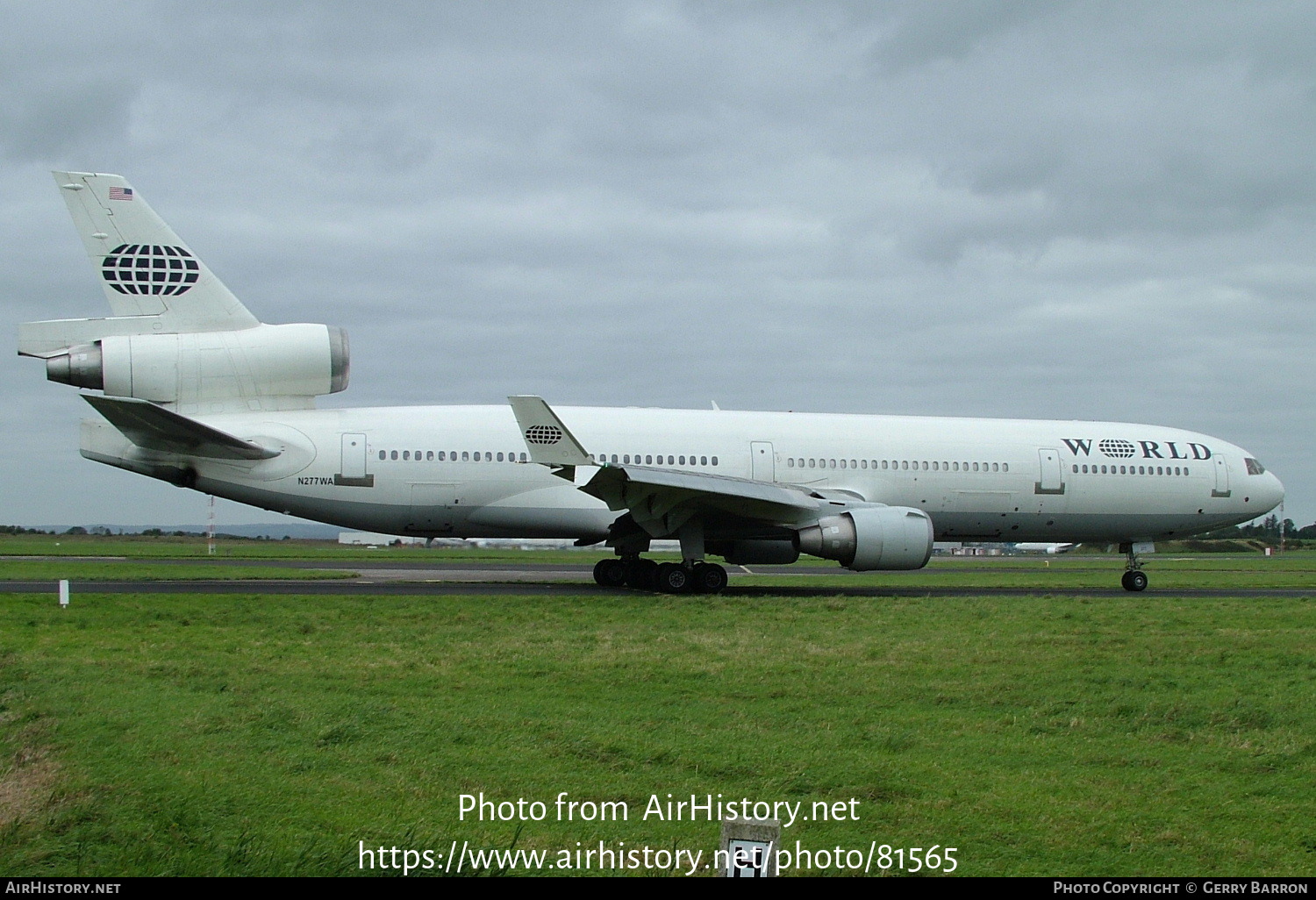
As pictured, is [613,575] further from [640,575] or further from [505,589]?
[505,589]

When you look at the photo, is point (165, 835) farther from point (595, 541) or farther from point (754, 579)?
point (754, 579)

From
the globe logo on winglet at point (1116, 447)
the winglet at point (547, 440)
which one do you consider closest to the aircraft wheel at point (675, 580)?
the winglet at point (547, 440)

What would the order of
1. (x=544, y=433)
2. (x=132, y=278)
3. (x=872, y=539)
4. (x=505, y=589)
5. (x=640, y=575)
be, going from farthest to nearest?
(x=640, y=575) → (x=505, y=589) → (x=132, y=278) → (x=872, y=539) → (x=544, y=433)

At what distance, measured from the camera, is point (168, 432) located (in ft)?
60.6

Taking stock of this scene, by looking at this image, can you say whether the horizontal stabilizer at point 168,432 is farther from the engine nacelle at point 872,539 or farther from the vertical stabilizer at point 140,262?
the engine nacelle at point 872,539

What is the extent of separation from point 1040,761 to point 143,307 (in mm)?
17848

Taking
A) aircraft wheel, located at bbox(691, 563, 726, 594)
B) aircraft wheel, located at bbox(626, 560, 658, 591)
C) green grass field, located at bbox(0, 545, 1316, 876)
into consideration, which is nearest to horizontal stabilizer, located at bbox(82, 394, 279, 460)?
green grass field, located at bbox(0, 545, 1316, 876)

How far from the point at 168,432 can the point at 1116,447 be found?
1983 cm

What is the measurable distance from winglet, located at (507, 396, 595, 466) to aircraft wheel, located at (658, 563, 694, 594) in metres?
3.16

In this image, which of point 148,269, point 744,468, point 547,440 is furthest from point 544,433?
point 148,269

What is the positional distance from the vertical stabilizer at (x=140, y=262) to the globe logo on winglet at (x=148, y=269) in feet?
0.05

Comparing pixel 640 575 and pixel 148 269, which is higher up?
pixel 148 269

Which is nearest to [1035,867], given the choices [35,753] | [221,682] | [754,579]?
[35,753]

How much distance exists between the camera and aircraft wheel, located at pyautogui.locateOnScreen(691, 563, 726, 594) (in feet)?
66.3
